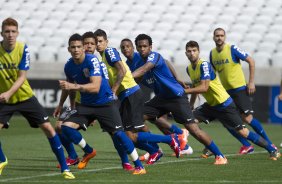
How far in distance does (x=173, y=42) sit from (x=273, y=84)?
17.8 feet

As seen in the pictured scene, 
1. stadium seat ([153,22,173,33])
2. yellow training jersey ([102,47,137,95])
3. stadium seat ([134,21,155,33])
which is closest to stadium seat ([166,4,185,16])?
stadium seat ([153,22,173,33])

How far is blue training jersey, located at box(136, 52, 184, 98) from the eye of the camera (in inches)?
484

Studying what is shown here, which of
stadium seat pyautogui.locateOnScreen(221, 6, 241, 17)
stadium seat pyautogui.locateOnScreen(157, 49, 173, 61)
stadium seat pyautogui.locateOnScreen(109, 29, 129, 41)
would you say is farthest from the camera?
stadium seat pyautogui.locateOnScreen(221, 6, 241, 17)

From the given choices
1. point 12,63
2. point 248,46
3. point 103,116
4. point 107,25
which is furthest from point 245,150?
point 107,25

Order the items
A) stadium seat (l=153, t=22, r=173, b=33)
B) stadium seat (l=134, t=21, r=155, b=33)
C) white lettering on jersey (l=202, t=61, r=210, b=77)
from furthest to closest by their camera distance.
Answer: stadium seat (l=153, t=22, r=173, b=33) → stadium seat (l=134, t=21, r=155, b=33) → white lettering on jersey (l=202, t=61, r=210, b=77)

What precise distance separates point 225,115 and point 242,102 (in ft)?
3.97

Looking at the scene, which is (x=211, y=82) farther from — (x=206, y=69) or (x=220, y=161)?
(x=220, y=161)

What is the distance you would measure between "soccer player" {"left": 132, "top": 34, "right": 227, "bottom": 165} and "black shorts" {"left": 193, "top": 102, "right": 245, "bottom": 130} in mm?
811

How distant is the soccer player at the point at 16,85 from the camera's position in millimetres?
9734

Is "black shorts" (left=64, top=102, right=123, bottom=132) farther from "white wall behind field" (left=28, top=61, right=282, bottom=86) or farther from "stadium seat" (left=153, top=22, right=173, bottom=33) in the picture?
"stadium seat" (left=153, top=22, right=173, bottom=33)

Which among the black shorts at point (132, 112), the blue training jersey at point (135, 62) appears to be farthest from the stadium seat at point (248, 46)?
the black shorts at point (132, 112)

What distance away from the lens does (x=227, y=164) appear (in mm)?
11906

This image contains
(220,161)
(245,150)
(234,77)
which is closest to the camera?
(220,161)

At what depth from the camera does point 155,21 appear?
30234 millimetres
